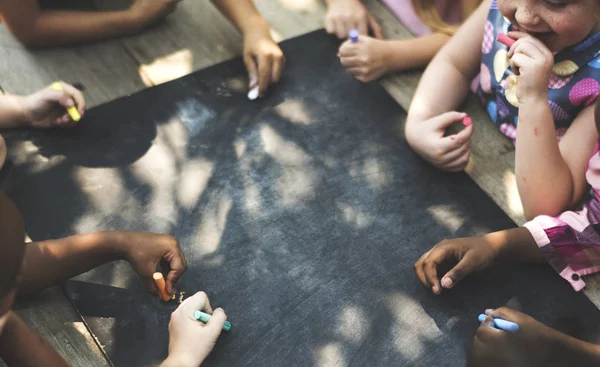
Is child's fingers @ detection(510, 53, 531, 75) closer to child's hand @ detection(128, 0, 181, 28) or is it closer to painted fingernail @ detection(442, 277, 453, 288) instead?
painted fingernail @ detection(442, 277, 453, 288)

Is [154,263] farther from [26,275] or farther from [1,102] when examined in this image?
[1,102]

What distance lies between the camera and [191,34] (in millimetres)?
1733

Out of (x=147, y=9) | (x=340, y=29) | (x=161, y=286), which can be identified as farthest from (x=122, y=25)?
(x=161, y=286)

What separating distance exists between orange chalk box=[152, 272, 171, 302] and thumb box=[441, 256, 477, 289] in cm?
49

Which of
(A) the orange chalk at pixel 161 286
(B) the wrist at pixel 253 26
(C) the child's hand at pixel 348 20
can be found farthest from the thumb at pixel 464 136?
(A) the orange chalk at pixel 161 286

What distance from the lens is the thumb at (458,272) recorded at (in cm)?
124

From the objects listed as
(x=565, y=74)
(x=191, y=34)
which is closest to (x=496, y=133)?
(x=565, y=74)

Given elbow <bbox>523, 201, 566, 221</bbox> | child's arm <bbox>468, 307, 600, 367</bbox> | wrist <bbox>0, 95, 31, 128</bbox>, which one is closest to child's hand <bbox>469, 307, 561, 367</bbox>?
child's arm <bbox>468, 307, 600, 367</bbox>

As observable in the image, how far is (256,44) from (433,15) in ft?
1.53

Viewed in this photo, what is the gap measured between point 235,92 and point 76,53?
41 centimetres

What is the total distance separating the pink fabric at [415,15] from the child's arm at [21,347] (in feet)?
3.81

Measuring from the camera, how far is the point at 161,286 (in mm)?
1237

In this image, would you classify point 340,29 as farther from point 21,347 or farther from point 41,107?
point 21,347

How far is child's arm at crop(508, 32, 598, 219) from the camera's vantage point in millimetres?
1221
